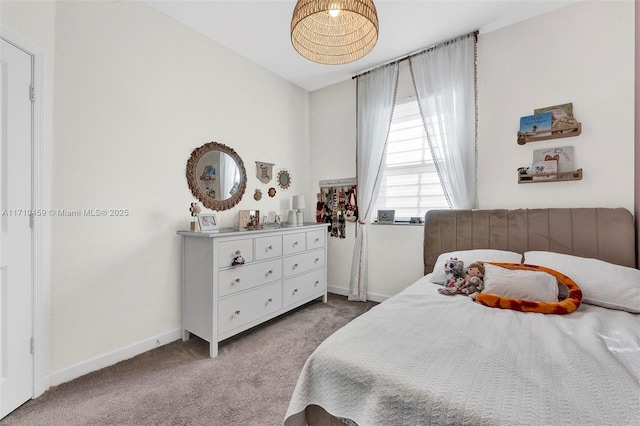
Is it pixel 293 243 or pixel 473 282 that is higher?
pixel 293 243

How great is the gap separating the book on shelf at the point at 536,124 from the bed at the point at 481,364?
1.14 m

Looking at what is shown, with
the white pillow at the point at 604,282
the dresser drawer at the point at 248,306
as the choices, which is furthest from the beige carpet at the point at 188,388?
the white pillow at the point at 604,282

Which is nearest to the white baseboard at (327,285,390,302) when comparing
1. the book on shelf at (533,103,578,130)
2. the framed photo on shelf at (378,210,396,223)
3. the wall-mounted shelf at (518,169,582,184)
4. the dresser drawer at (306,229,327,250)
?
the dresser drawer at (306,229,327,250)

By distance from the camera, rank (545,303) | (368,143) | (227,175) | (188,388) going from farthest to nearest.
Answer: (368,143)
(227,175)
(188,388)
(545,303)

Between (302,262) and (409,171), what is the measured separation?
1599 millimetres

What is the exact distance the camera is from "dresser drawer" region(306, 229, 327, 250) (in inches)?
121

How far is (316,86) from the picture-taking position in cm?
372

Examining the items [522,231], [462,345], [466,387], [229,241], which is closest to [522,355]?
[462,345]

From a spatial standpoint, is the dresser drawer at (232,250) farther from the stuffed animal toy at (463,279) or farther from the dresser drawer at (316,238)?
the stuffed animal toy at (463,279)

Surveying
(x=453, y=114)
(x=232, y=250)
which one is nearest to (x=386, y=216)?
(x=453, y=114)

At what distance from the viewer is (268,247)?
8.38 feet

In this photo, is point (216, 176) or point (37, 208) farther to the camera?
point (216, 176)

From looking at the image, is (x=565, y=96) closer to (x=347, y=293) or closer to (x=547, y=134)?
(x=547, y=134)

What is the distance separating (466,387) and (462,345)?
0.29 metres
